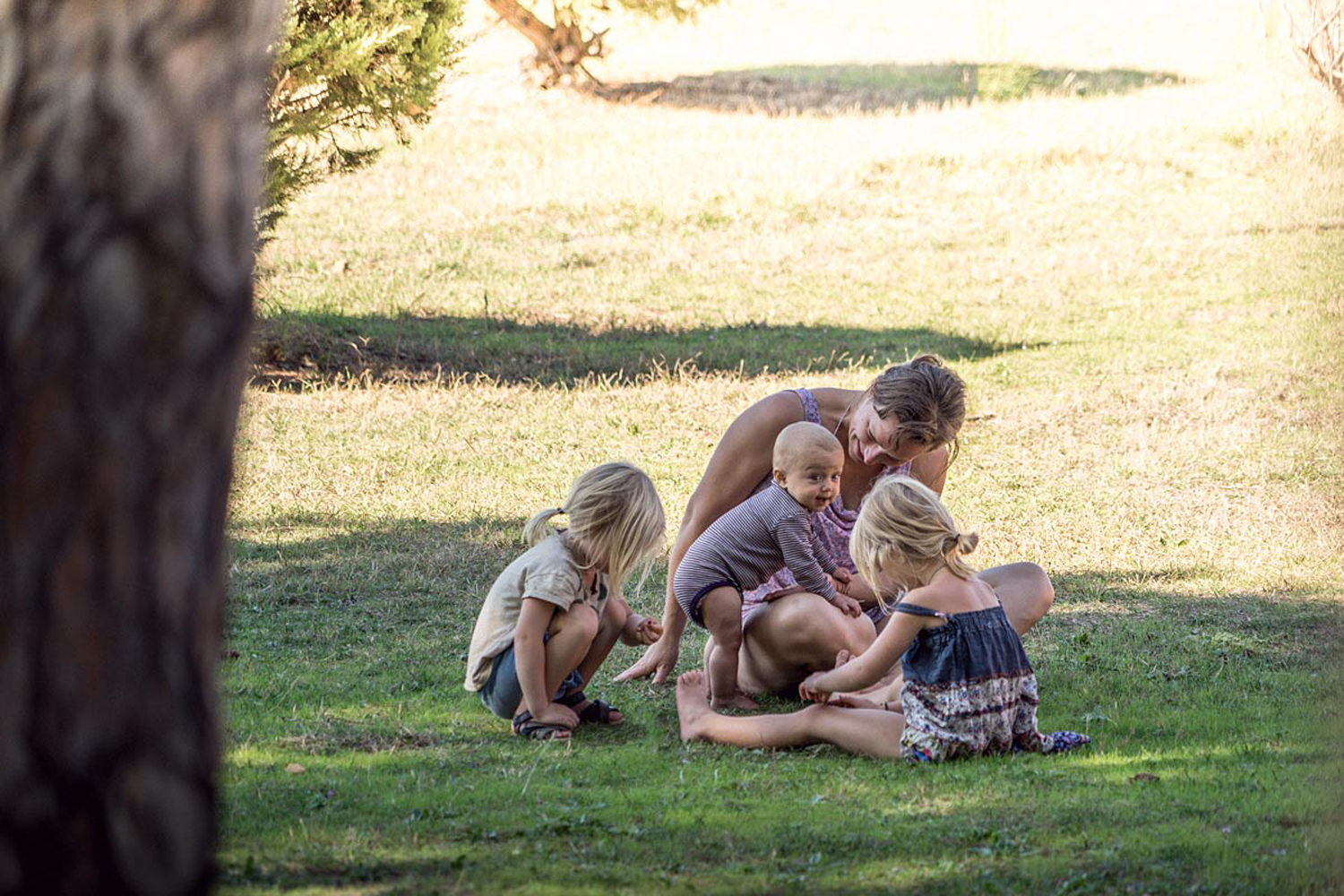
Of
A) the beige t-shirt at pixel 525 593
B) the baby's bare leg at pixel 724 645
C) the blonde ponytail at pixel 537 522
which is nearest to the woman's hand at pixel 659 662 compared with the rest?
the baby's bare leg at pixel 724 645

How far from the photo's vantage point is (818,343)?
45.2ft

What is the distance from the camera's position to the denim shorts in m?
4.78

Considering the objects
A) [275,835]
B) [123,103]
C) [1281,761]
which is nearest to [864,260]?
[1281,761]

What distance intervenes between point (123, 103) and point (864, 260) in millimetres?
15837

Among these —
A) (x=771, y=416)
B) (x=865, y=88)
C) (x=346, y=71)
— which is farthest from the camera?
(x=865, y=88)

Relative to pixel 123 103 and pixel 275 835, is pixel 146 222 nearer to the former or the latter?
pixel 123 103

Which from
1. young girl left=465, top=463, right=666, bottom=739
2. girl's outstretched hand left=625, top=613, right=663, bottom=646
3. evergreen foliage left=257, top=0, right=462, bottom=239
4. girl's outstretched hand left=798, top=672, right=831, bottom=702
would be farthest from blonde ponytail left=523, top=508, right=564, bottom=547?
evergreen foliage left=257, top=0, right=462, bottom=239

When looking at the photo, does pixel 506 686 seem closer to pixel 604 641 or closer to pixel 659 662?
pixel 604 641

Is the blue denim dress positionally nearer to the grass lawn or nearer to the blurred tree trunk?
the grass lawn

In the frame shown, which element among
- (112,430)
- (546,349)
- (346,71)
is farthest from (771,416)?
(546,349)

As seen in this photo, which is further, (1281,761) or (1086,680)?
(1086,680)

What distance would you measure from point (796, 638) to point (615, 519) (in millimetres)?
→ 854

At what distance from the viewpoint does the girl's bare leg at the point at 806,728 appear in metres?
4.64

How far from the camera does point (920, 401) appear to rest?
Result: 4.99 metres
